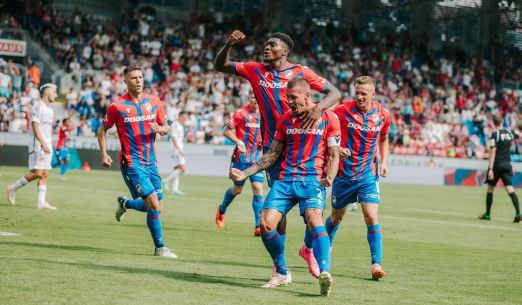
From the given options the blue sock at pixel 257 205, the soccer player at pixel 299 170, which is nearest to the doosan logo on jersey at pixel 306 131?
the soccer player at pixel 299 170

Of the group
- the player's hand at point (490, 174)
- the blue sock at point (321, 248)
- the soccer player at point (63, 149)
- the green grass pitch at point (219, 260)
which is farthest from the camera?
the soccer player at point (63, 149)

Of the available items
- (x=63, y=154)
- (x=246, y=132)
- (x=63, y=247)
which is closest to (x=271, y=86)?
(x=63, y=247)

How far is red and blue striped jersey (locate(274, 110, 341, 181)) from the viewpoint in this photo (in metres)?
8.88

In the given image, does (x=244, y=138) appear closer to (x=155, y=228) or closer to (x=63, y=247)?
(x=155, y=228)

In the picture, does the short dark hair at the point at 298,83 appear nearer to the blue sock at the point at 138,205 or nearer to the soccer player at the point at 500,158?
the blue sock at the point at 138,205

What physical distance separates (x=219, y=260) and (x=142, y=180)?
145 cm

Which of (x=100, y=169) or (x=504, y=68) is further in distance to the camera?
(x=504, y=68)

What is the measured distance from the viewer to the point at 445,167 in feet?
133

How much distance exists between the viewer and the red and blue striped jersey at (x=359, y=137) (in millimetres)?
10750

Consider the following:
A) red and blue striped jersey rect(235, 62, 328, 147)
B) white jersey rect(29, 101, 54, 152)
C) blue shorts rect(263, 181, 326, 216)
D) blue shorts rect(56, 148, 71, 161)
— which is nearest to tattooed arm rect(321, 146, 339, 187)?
blue shorts rect(263, 181, 326, 216)

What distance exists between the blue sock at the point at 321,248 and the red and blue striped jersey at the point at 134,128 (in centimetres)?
353

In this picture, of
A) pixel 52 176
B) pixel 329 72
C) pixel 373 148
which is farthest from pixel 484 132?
pixel 373 148

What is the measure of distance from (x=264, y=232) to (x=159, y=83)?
106 feet

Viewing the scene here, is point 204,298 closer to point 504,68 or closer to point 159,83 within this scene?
point 159,83
